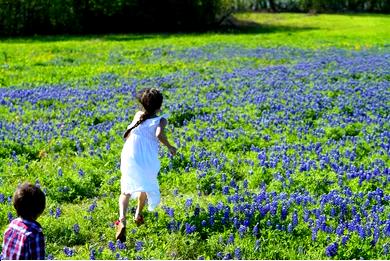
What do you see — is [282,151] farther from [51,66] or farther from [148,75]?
[51,66]

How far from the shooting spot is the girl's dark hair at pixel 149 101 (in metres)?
5.92

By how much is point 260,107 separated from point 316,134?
2211mm

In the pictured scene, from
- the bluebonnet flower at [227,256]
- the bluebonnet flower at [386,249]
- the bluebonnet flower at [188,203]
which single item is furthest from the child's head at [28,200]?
the bluebonnet flower at [386,249]

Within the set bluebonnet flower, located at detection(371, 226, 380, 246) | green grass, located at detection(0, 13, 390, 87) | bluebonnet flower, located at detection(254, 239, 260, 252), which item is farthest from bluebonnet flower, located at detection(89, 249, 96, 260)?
green grass, located at detection(0, 13, 390, 87)

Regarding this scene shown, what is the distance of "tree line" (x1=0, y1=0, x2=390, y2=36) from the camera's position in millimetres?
35281

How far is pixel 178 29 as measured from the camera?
4016cm

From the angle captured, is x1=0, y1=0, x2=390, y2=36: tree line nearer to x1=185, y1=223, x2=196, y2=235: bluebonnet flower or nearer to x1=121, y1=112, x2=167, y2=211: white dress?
x1=121, y1=112, x2=167, y2=211: white dress

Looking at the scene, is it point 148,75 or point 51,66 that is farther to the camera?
point 51,66

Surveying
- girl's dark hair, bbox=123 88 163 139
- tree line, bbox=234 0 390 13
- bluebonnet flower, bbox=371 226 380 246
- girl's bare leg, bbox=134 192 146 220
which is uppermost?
tree line, bbox=234 0 390 13

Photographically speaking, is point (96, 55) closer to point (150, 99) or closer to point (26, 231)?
point (150, 99)

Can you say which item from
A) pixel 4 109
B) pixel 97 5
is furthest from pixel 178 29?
pixel 4 109

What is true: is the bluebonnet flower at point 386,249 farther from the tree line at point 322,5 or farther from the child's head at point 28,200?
the tree line at point 322,5

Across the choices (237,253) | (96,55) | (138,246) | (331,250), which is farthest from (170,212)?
(96,55)

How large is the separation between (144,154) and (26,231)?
1878 millimetres
